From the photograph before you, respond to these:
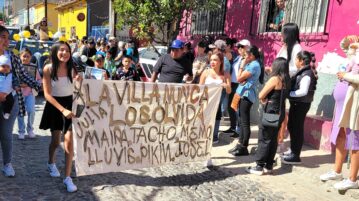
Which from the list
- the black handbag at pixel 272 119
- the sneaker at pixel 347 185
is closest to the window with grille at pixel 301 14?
the black handbag at pixel 272 119

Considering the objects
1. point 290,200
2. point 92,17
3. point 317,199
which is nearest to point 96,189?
point 290,200

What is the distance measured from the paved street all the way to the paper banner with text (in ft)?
0.70

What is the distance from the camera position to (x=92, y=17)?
108ft

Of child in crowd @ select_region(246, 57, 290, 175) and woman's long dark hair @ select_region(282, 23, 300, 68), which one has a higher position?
woman's long dark hair @ select_region(282, 23, 300, 68)

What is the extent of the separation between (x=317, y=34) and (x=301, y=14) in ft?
2.48

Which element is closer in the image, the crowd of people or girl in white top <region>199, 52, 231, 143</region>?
the crowd of people

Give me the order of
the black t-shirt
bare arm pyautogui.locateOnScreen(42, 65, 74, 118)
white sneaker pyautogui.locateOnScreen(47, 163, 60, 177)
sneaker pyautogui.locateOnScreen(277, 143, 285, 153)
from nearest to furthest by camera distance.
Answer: bare arm pyautogui.locateOnScreen(42, 65, 74, 118) < white sneaker pyautogui.locateOnScreen(47, 163, 60, 177) < the black t-shirt < sneaker pyautogui.locateOnScreen(277, 143, 285, 153)

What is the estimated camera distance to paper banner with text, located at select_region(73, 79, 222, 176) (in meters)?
4.24

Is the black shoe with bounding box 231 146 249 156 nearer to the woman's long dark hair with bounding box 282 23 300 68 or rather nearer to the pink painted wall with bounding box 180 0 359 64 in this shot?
the woman's long dark hair with bounding box 282 23 300 68

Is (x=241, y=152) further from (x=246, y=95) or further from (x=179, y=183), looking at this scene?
(x=179, y=183)

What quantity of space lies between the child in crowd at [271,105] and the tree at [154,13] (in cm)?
452

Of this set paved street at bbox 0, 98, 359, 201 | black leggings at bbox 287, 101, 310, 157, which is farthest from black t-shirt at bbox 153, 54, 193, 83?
black leggings at bbox 287, 101, 310, 157

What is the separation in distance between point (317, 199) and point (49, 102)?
323cm

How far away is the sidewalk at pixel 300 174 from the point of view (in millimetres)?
4496
